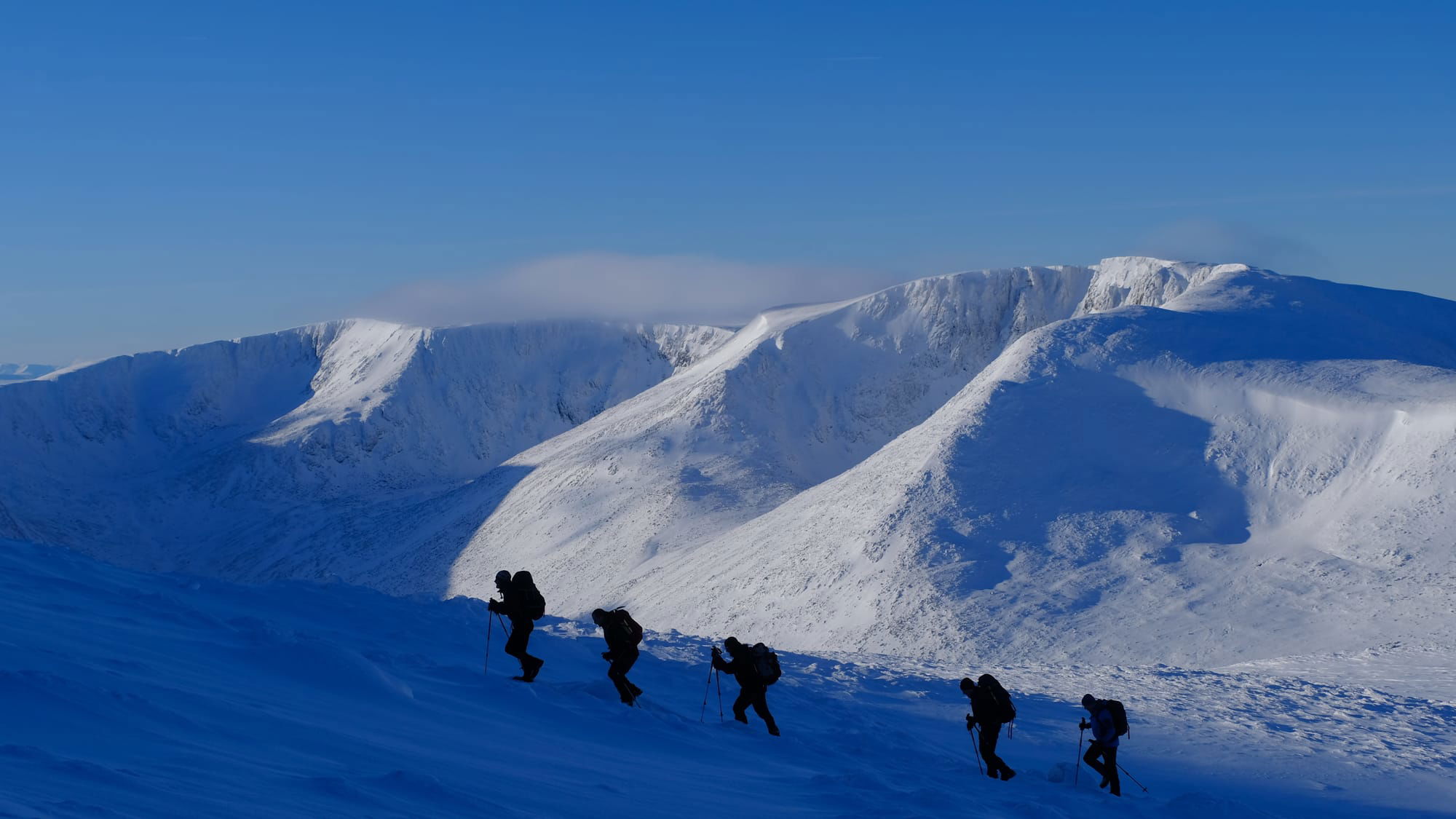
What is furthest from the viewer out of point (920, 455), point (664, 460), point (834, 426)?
point (834, 426)

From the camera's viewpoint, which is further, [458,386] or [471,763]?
[458,386]

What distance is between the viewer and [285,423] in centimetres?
14900

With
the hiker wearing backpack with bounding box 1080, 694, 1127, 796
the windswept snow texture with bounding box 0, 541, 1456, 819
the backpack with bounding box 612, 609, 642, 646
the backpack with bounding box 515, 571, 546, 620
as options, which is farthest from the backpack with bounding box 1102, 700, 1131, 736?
the backpack with bounding box 515, 571, 546, 620

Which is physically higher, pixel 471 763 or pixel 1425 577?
pixel 1425 577

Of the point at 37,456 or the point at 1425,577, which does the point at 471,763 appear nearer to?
the point at 1425,577

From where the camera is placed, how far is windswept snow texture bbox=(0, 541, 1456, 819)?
8664mm

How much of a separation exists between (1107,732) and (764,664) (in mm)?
4299

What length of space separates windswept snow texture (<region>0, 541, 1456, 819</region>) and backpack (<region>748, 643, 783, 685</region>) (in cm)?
72

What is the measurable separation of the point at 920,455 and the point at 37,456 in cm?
12980

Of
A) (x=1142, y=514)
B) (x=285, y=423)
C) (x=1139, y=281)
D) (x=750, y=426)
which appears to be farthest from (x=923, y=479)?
(x=285, y=423)

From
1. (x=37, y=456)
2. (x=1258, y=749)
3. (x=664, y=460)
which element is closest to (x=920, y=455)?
(x=664, y=460)

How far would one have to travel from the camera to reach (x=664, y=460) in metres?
91.4

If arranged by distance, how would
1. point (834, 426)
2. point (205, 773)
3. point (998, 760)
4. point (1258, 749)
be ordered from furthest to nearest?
point (834, 426), point (1258, 749), point (998, 760), point (205, 773)

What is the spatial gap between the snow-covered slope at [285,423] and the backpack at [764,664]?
104880mm
